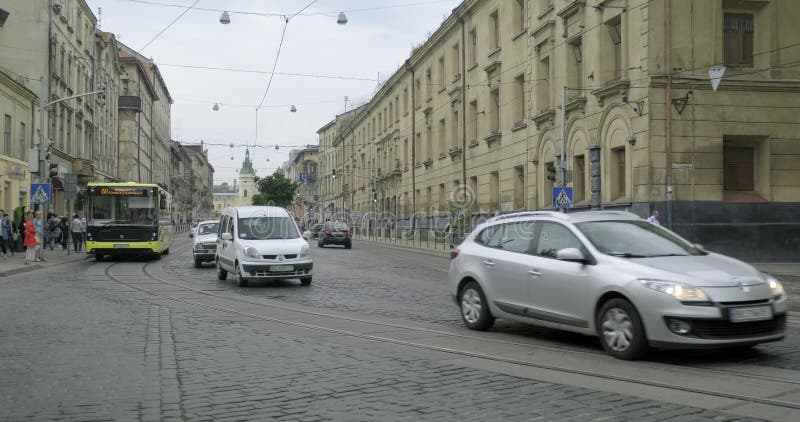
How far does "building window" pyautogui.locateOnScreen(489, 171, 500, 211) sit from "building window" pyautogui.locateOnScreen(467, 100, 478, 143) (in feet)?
10.8

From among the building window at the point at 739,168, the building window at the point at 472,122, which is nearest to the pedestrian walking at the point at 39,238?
the building window at the point at 472,122

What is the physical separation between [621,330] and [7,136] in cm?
3092

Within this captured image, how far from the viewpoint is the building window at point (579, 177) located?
88.8 ft

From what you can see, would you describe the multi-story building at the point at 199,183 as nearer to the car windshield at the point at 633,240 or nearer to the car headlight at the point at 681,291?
the car windshield at the point at 633,240

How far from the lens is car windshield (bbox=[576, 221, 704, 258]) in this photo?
7.96 m

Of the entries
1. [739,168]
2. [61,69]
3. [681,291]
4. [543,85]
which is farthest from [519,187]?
[61,69]

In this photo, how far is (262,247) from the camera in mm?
16156

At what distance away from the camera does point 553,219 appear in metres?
8.79

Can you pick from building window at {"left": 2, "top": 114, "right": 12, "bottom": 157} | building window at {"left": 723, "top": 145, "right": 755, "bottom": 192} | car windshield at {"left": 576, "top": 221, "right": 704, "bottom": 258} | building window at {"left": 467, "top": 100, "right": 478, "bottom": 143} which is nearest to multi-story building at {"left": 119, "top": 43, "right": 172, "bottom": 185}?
building window at {"left": 2, "top": 114, "right": 12, "bottom": 157}

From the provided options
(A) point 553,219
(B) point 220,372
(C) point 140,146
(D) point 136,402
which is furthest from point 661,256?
(C) point 140,146

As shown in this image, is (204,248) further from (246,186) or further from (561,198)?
(246,186)

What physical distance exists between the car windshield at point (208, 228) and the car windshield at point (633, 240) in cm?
1768

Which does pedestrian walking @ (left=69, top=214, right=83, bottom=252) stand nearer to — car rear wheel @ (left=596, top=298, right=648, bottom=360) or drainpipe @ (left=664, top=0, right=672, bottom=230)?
drainpipe @ (left=664, top=0, right=672, bottom=230)

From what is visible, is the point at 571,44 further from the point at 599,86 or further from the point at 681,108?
the point at 681,108
